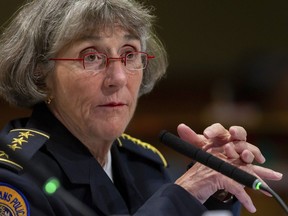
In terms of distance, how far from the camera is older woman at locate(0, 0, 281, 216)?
186cm

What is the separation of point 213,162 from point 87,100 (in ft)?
1.53

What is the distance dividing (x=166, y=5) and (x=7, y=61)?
3.20 meters

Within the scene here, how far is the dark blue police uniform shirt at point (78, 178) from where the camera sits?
1.68 metres

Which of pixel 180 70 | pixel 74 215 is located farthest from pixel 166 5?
pixel 74 215

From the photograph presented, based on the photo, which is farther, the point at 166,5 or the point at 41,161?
the point at 166,5

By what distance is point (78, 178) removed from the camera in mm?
1856

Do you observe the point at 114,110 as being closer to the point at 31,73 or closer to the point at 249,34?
the point at 31,73

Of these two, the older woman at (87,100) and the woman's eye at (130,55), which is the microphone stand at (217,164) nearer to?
the older woman at (87,100)

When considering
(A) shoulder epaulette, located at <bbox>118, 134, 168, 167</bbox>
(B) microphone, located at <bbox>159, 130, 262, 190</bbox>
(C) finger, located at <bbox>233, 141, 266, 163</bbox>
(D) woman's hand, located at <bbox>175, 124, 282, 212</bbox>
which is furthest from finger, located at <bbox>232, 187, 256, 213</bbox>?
(A) shoulder epaulette, located at <bbox>118, 134, 168, 167</bbox>

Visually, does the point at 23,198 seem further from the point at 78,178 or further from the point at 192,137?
the point at 192,137

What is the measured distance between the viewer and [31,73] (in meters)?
1.95

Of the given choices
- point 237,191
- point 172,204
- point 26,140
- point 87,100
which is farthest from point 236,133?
point 26,140

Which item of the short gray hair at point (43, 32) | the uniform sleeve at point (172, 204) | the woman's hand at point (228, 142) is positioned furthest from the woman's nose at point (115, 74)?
the uniform sleeve at point (172, 204)

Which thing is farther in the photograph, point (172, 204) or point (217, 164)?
point (172, 204)
